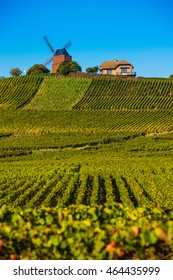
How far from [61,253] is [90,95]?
98090mm

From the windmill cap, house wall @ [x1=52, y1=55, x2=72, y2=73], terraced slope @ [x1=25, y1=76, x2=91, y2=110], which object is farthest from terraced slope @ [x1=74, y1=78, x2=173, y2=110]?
the windmill cap

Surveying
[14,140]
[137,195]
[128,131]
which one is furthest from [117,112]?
[137,195]

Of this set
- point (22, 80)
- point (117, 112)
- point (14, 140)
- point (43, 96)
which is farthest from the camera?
point (22, 80)

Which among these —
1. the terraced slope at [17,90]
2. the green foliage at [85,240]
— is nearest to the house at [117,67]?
the terraced slope at [17,90]

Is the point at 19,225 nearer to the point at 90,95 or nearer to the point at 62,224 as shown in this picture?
A: the point at 62,224

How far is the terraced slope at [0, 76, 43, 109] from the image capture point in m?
99.6

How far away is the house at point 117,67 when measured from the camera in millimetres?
143500

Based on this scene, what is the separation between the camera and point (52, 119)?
3295 inches

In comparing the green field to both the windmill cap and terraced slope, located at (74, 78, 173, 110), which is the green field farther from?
the windmill cap

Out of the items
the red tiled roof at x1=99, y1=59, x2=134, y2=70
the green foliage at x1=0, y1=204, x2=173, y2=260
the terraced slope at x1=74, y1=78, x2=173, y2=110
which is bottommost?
the green foliage at x1=0, y1=204, x2=173, y2=260

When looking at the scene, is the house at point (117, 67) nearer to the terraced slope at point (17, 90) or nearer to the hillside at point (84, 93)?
the hillside at point (84, 93)

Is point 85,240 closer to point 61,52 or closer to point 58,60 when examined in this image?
point 58,60

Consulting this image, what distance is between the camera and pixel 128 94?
344 feet

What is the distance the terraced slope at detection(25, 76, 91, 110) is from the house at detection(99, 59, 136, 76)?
31640mm
